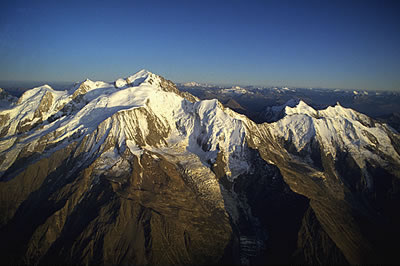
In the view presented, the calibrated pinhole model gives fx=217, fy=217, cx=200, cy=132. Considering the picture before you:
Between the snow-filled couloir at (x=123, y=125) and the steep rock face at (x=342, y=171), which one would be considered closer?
the steep rock face at (x=342, y=171)

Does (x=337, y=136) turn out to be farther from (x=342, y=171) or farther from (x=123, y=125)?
(x=123, y=125)

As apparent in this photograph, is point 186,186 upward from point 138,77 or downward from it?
downward

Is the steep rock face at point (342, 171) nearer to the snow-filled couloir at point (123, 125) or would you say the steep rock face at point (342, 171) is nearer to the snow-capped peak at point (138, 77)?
the snow-filled couloir at point (123, 125)

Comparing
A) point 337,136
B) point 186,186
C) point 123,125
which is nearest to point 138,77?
point 123,125

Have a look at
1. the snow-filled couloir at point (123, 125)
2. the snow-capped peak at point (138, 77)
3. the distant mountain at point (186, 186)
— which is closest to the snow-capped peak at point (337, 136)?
the distant mountain at point (186, 186)

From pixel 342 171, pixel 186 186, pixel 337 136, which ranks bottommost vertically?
pixel 186 186

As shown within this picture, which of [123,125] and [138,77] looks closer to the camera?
[123,125]

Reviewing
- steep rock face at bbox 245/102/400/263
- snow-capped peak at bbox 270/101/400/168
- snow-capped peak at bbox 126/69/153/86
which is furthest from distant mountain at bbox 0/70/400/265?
snow-capped peak at bbox 126/69/153/86

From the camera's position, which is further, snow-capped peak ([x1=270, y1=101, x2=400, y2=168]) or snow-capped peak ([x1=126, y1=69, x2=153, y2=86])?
snow-capped peak ([x1=126, y1=69, x2=153, y2=86])

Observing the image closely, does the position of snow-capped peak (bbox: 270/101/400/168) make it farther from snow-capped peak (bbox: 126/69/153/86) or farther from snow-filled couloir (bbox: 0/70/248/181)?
snow-capped peak (bbox: 126/69/153/86)
